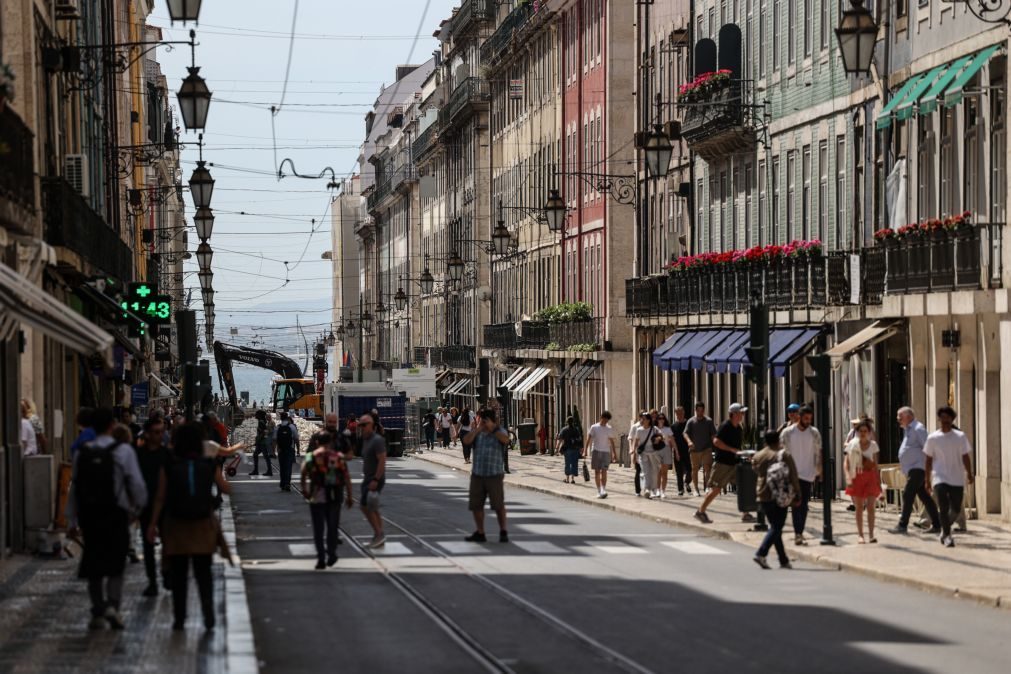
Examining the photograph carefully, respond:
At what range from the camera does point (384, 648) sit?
16.6 meters

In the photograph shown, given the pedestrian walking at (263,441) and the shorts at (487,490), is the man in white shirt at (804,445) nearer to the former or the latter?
the shorts at (487,490)

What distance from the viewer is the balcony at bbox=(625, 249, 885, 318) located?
3659cm

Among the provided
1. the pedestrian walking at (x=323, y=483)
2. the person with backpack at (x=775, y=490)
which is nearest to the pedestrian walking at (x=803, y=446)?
the person with backpack at (x=775, y=490)

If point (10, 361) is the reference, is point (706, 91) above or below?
above

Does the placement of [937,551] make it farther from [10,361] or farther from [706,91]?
[706,91]

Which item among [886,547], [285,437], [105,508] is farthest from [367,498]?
[285,437]

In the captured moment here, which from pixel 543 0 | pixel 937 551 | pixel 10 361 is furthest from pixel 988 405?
pixel 543 0

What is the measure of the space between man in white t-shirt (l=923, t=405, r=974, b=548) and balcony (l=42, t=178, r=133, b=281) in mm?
12101

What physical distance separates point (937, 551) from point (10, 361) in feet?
37.1

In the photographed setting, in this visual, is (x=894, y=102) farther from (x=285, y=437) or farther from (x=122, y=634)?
(x=122, y=634)

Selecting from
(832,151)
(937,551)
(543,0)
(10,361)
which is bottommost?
(937,551)

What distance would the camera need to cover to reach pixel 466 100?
9519 centimetres

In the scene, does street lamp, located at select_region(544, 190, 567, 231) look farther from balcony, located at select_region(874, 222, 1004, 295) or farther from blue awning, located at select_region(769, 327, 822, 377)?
balcony, located at select_region(874, 222, 1004, 295)

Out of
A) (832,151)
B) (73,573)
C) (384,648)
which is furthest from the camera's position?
(832,151)
